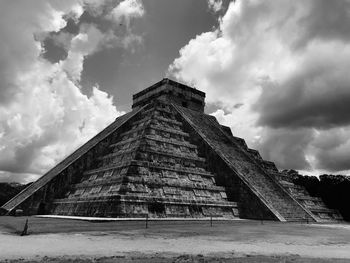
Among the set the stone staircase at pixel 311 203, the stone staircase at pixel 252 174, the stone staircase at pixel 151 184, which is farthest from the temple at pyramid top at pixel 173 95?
the stone staircase at pixel 311 203

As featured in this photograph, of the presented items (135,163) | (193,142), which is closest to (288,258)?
(135,163)

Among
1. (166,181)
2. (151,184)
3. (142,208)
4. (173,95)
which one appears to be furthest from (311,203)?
(142,208)

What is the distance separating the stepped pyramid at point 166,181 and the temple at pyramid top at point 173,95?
2760mm

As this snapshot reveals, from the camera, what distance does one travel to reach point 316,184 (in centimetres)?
3578

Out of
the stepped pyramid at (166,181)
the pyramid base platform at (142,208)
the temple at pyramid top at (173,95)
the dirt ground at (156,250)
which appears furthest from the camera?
the temple at pyramid top at (173,95)

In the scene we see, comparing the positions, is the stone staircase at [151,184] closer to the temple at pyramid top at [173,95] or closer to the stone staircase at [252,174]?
the stone staircase at [252,174]

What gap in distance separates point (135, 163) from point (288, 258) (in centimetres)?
1151

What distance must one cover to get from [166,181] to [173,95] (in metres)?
13.7

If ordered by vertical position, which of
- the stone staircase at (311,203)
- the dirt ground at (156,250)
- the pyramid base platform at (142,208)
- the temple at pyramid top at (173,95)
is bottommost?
the dirt ground at (156,250)

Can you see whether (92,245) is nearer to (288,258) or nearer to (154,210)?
(288,258)

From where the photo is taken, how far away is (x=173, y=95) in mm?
30281

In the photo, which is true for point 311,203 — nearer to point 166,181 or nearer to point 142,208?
point 166,181

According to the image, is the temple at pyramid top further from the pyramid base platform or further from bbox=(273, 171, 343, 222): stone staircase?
the pyramid base platform

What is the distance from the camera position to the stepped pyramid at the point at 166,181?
16609mm
